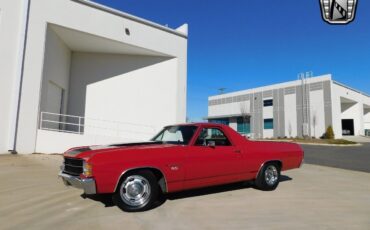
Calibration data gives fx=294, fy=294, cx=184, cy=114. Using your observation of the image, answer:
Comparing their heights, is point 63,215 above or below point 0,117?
below

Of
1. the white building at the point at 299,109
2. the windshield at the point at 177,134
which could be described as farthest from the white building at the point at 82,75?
the white building at the point at 299,109

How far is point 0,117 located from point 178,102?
8.96 m

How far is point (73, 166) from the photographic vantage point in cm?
493

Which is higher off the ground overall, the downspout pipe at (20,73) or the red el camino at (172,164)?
the downspout pipe at (20,73)

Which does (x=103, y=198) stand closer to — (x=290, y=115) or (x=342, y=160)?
(x=342, y=160)

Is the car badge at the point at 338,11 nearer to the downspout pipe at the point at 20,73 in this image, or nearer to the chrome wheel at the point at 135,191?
the chrome wheel at the point at 135,191

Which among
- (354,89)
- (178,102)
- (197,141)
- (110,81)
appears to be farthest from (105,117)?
(354,89)

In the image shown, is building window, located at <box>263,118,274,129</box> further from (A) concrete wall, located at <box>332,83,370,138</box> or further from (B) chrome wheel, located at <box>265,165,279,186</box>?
(B) chrome wheel, located at <box>265,165,279,186</box>

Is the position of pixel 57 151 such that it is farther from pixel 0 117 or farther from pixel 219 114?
pixel 219 114

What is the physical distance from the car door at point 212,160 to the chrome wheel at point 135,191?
0.78 meters

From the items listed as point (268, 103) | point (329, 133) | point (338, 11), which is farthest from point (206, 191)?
point (268, 103)

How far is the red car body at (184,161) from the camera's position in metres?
4.54

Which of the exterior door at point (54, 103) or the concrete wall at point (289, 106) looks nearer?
the exterior door at point (54, 103)

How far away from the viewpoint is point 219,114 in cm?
5938
